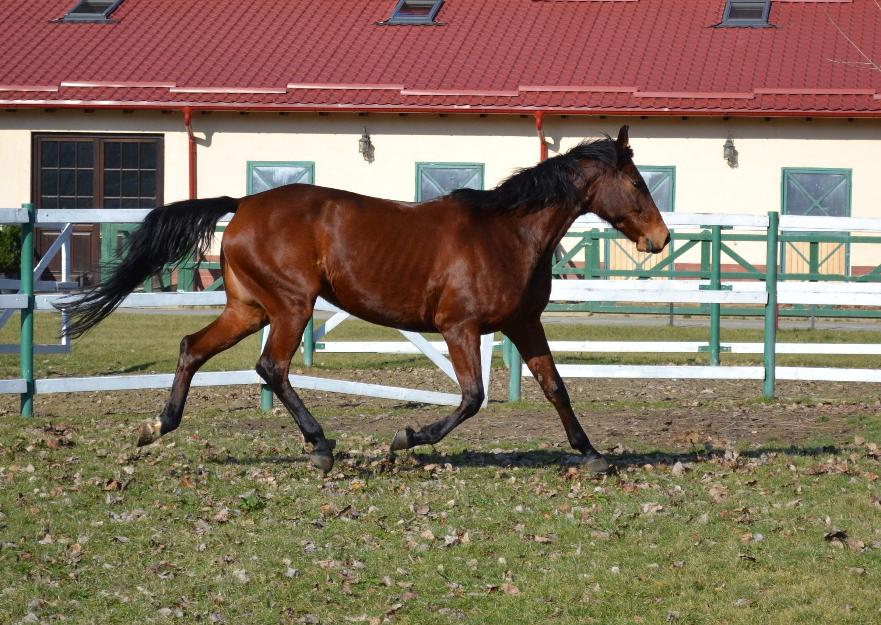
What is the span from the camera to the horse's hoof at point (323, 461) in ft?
25.6

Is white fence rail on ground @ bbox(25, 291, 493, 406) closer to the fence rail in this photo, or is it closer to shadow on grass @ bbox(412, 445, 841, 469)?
the fence rail

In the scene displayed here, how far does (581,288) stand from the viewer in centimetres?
1158

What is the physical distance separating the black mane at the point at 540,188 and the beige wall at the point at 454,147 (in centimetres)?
1716

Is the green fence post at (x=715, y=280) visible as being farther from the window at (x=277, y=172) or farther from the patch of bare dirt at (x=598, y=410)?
the window at (x=277, y=172)

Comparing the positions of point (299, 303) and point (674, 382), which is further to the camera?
point (674, 382)

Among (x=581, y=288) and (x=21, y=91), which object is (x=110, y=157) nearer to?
(x=21, y=91)

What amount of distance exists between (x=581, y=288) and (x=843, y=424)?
2.53 metres

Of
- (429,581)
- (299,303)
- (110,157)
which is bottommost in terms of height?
(429,581)

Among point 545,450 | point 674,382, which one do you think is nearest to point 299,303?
point 545,450

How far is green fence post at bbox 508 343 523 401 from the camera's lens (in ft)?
37.8

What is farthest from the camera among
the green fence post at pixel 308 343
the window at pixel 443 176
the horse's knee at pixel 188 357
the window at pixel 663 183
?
the window at pixel 443 176

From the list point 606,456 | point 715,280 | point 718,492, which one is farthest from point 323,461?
point 715,280

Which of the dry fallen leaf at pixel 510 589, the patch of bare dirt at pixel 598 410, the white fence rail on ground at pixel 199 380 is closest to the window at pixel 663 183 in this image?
the patch of bare dirt at pixel 598 410

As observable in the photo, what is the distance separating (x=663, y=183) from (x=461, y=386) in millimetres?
18650
